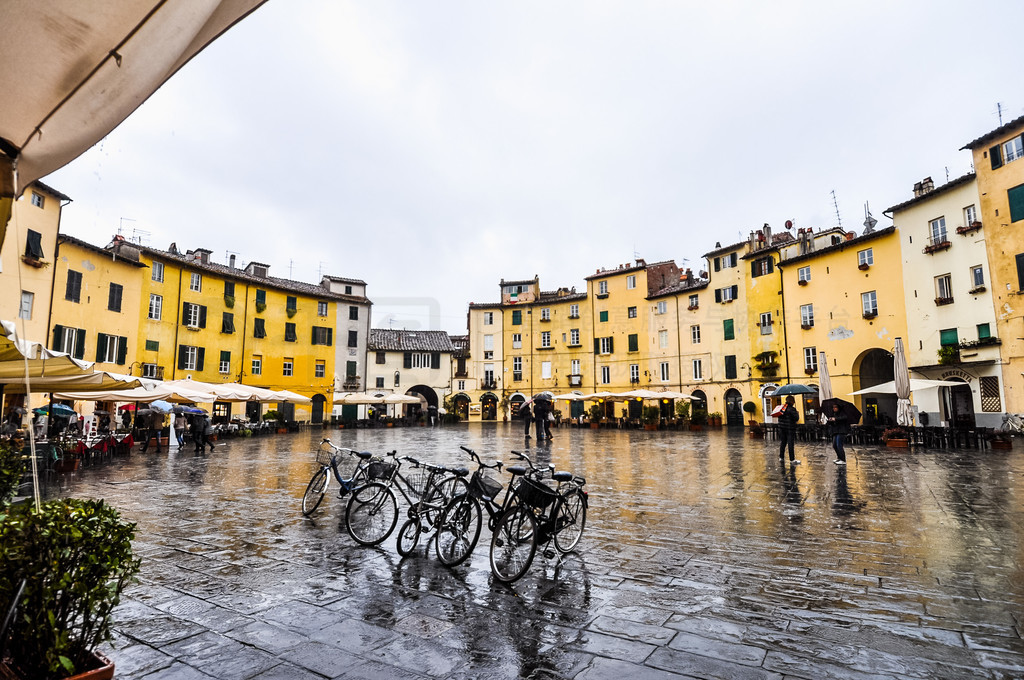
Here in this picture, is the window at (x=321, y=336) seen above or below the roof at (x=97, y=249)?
below

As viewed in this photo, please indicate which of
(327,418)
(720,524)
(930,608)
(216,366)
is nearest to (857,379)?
(720,524)

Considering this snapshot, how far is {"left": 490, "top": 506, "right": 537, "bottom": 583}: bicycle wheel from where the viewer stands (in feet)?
15.6

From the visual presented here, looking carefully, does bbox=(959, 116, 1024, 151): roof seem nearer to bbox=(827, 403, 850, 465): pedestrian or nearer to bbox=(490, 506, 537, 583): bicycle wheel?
bbox=(827, 403, 850, 465): pedestrian

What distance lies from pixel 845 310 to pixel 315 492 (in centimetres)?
3069

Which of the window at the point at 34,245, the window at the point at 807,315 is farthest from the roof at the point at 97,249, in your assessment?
the window at the point at 807,315

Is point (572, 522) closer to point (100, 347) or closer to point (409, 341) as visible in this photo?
point (100, 347)

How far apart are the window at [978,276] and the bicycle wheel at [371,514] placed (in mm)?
27642

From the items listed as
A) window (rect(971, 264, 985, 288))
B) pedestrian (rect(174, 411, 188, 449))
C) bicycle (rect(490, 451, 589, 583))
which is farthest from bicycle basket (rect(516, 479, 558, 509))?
window (rect(971, 264, 985, 288))

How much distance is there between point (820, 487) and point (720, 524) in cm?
411

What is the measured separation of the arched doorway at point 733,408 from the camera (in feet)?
119

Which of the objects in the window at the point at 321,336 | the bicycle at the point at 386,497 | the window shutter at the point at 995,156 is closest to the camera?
the bicycle at the point at 386,497

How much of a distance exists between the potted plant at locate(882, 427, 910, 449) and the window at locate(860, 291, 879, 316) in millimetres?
11748

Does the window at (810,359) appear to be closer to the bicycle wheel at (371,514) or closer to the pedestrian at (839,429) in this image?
the pedestrian at (839,429)

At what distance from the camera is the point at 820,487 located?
9.80 m
